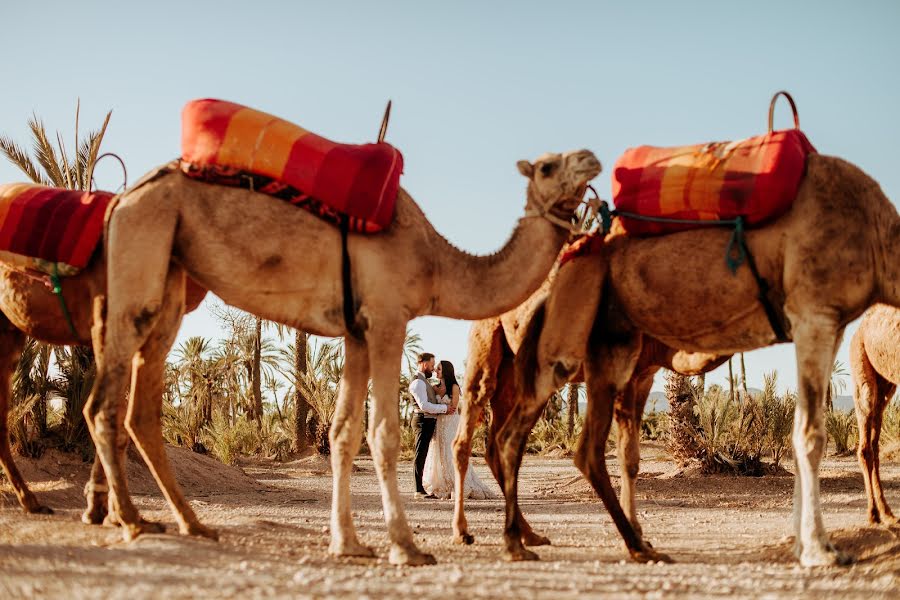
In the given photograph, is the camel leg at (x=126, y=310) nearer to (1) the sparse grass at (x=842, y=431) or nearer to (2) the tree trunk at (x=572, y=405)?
(1) the sparse grass at (x=842, y=431)

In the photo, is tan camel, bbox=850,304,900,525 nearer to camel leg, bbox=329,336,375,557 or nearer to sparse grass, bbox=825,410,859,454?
camel leg, bbox=329,336,375,557

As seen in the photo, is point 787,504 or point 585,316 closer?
point 585,316

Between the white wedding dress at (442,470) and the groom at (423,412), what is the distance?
111mm

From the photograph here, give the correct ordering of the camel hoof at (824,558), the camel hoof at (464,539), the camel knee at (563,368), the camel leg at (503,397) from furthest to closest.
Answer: the camel leg at (503,397) → the camel hoof at (464,539) → the camel knee at (563,368) → the camel hoof at (824,558)

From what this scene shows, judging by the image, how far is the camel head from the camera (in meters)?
6.84

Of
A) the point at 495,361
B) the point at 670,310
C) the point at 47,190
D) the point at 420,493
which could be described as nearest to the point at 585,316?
the point at 670,310

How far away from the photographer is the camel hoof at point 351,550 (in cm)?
618

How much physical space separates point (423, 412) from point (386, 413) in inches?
326

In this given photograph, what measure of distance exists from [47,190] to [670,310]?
5354 millimetres

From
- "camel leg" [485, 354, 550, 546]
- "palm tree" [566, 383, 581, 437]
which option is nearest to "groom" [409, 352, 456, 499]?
"camel leg" [485, 354, 550, 546]

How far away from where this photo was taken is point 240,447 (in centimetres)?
2572

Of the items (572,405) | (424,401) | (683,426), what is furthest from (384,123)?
(572,405)

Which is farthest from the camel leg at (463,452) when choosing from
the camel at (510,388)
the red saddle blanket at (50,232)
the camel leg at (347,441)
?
the red saddle blanket at (50,232)

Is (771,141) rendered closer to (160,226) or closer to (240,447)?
(160,226)
